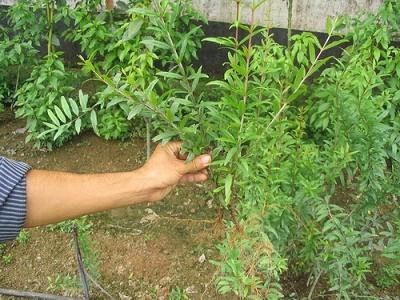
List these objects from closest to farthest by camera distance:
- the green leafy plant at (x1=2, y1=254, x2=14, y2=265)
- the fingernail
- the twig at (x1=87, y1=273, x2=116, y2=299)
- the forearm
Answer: the fingernail < the forearm < the twig at (x1=87, y1=273, x2=116, y2=299) < the green leafy plant at (x1=2, y1=254, x2=14, y2=265)

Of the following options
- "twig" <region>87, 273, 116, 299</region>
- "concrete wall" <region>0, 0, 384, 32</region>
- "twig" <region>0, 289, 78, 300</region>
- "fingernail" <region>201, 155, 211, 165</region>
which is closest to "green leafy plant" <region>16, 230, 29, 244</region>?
"twig" <region>0, 289, 78, 300</region>

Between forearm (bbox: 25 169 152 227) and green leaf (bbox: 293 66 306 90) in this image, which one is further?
forearm (bbox: 25 169 152 227)

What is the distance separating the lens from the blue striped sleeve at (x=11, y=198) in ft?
5.65

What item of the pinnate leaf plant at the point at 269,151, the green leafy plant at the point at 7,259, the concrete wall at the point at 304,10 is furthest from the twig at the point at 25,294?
the concrete wall at the point at 304,10

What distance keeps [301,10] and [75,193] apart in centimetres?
346

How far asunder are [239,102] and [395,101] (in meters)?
2.01

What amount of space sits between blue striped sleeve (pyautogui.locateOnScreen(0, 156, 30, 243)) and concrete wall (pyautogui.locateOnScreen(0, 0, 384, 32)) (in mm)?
3206

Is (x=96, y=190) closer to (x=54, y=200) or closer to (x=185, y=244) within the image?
(x=54, y=200)

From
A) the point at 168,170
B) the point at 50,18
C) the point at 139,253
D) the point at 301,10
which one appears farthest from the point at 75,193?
the point at 301,10

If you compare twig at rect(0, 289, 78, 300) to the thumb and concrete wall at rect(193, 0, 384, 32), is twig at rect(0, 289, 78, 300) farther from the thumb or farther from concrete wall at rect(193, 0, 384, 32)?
concrete wall at rect(193, 0, 384, 32)

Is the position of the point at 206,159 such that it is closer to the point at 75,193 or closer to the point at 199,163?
the point at 199,163

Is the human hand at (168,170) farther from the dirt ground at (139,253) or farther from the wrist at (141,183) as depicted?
the dirt ground at (139,253)

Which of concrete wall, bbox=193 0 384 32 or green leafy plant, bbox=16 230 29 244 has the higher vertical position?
concrete wall, bbox=193 0 384 32

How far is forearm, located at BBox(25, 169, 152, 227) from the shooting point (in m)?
1.83
